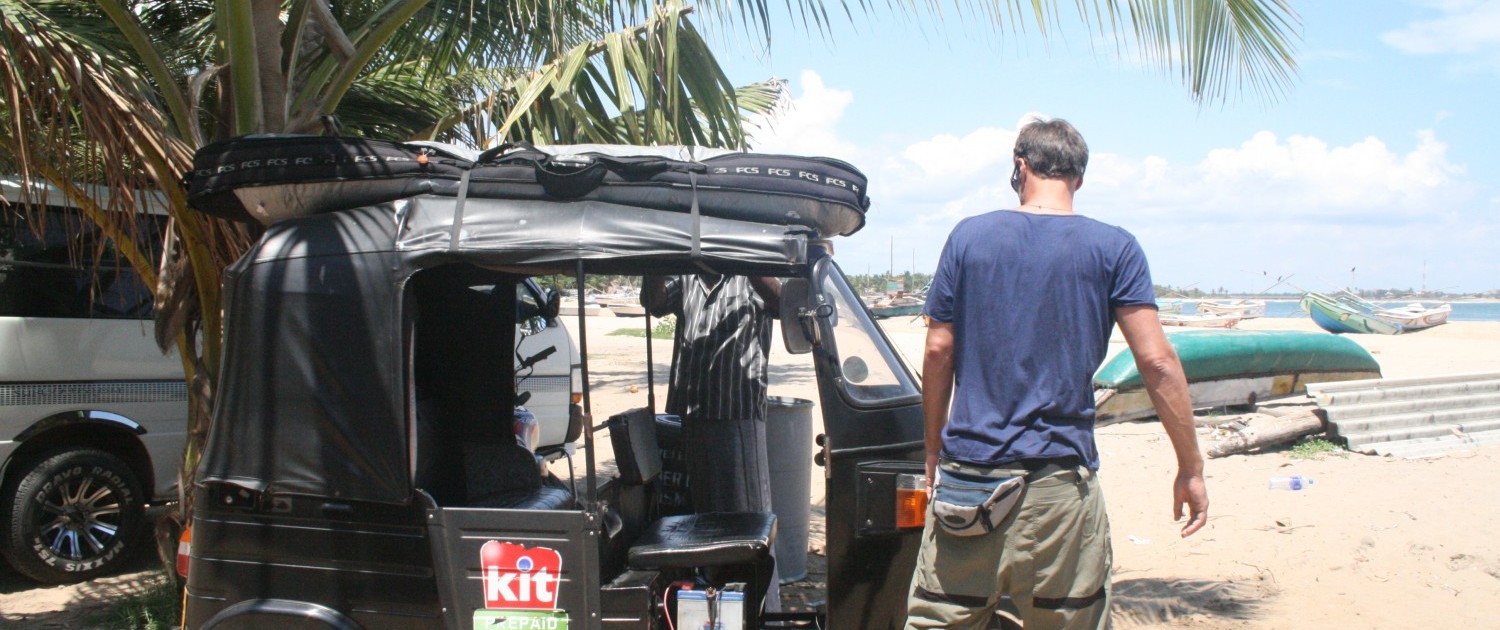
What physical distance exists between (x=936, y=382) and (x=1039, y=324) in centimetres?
35

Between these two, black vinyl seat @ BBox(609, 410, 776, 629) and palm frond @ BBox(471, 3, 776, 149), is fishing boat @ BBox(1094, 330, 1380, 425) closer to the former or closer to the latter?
palm frond @ BBox(471, 3, 776, 149)

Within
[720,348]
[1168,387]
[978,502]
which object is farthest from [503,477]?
[1168,387]

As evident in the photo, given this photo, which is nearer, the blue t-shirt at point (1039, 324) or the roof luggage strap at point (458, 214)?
the blue t-shirt at point (1039, 324)

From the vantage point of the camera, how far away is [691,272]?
3.61 meters

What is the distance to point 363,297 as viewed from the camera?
10.7 feet

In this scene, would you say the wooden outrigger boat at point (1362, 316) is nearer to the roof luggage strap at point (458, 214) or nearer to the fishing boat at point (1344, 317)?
the fishing boat at point (1344, 317)

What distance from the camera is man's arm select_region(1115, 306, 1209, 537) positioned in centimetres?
281

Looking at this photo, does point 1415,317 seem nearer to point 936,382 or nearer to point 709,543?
point 709,543

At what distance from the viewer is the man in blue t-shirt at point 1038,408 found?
2826 mm

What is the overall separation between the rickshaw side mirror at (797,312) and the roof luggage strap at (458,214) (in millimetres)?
1024

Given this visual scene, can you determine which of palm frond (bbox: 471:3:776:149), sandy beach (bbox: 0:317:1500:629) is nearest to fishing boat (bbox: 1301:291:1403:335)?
sandy beach (bbox: 0:317:1500:629)

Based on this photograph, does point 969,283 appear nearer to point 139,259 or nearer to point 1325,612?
point 1325,612

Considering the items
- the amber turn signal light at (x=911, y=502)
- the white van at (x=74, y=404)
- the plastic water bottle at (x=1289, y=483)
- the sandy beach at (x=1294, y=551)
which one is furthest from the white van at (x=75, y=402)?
the plastic water bottle at (x=1289, y=483)

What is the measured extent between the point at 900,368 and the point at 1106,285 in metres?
0.91
